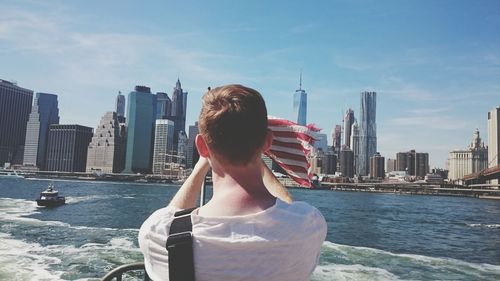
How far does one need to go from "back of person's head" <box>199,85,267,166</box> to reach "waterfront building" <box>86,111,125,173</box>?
170 metres

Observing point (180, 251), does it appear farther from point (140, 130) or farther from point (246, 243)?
point (140, 130)

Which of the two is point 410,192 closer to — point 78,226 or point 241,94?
point 78,226

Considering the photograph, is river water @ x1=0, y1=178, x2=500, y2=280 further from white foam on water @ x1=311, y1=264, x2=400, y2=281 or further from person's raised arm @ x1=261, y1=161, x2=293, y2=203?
person's raised arm @ x1=261, y1=161, x2=293, y2=203

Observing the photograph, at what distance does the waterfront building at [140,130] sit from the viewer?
173250mm

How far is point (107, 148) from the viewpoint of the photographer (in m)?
169

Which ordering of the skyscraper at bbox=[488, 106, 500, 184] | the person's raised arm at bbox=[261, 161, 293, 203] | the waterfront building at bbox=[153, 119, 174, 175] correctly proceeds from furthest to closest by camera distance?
1. the waterfront building at bbox=[153, 119, 174, 175]
2. the skyscraper at bbox=[488, 106, 500, 184]
3. the person's raised arm at bbox=[261, 161, 293, 203]

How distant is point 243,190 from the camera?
4.89 feet

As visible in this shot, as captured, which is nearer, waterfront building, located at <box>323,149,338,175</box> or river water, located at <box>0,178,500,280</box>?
river water, located at <box>0,178,500,280</box>

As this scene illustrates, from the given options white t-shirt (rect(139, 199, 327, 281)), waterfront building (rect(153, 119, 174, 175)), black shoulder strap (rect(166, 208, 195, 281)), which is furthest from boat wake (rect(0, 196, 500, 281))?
waterfront building (rect(153, 119, 174, 175))

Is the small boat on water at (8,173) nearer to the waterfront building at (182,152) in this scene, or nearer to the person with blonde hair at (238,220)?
the waterfront building at (182,152)

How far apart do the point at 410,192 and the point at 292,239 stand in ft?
455

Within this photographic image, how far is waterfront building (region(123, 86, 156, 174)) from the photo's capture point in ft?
568

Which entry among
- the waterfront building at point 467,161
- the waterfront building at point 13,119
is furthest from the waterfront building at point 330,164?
the waterfront building at point 13,119

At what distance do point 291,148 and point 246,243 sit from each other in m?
3.39
